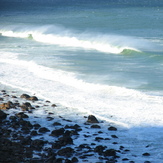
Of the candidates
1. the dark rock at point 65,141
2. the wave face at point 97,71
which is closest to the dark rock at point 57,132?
the dark rock at point 65,141

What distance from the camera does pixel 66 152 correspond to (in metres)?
14.6

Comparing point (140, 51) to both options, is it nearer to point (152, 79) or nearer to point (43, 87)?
point (152, 79)

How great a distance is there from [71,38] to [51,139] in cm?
3669

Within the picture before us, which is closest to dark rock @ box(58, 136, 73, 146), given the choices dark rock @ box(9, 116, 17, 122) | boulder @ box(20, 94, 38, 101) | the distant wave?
dark rock @ box(9, 116, 17, 122)

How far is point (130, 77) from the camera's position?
27.8m

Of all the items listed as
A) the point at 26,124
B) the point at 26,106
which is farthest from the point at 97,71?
the point at 26,124

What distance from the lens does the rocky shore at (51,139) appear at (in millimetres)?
14211

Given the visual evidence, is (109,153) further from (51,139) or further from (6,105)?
(6,105)

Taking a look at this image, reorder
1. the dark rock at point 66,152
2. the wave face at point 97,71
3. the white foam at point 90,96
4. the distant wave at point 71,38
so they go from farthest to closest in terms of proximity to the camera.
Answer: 1. the distant wave at point 71,38
2. the wave face at point 97,71
3. the white foam at point 90,96
4. the dark rock at point 66,152

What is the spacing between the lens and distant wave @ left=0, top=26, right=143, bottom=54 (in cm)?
4431

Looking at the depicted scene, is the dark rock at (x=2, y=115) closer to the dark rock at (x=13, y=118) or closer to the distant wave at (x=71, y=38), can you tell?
the dark rock at (x=13, y=118)

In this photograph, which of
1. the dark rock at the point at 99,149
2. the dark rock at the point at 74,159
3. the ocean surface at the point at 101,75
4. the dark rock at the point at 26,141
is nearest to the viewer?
the dark rock at the point at 74,159

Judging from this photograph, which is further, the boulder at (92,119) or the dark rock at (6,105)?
the dark rock at (6,105)

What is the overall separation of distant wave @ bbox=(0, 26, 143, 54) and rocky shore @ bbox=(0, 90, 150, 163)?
75.8 feet
